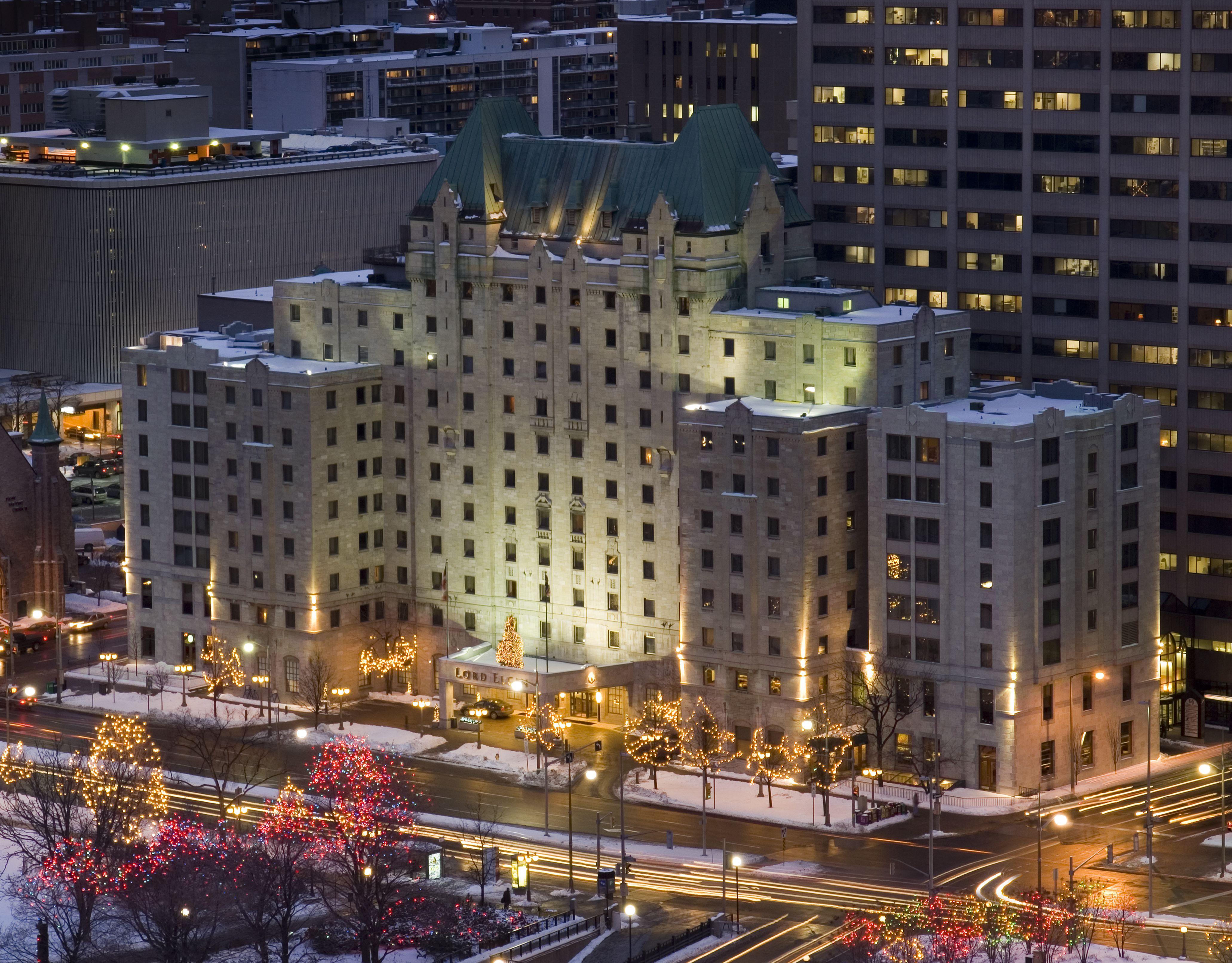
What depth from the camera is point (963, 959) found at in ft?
639

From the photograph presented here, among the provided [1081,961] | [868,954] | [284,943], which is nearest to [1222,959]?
[1081,961]

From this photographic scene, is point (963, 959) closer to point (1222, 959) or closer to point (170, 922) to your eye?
point (1222, 959)

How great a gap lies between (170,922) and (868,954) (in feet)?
137

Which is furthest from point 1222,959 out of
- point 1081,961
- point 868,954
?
point 868,954

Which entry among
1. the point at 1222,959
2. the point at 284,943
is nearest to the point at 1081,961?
the point at 1222,959

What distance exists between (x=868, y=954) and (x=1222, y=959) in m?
20.9

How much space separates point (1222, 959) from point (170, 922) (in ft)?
206

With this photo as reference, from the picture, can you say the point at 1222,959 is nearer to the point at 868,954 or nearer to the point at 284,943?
the point at 868,954

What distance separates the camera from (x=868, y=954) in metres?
198

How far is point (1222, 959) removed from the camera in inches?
7785

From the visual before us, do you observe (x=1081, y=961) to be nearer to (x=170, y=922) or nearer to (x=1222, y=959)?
(x=1222, y=959)

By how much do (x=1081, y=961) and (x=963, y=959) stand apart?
8.37m

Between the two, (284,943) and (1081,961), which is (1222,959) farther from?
Answer: (284,943)

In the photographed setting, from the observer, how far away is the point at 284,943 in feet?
656
